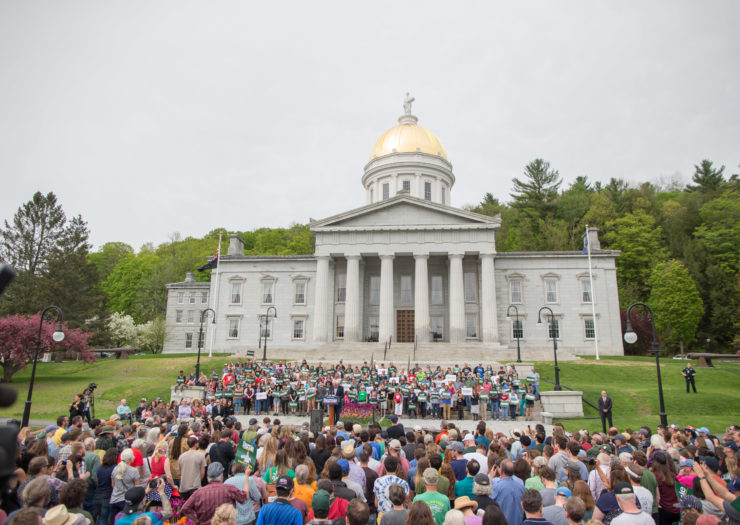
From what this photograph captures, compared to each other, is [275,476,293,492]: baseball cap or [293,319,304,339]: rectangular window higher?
[293,319,304,339]: rectangular window

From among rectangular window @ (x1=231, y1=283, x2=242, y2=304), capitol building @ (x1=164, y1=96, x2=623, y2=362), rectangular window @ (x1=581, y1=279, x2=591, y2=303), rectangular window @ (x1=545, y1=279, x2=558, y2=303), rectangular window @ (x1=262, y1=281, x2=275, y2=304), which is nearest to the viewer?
capitol building @ (x1=164, y1=96, x2=623, y2=362)

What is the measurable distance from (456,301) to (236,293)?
→ 77.8 ft

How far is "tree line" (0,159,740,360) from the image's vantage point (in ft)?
165

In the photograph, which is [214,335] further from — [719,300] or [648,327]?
[719,300]

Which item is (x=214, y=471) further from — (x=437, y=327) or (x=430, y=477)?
(x=437, y=327)

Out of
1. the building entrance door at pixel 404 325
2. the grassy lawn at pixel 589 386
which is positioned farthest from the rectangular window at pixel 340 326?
the grassy lawn at pixel 589 386

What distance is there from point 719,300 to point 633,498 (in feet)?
193

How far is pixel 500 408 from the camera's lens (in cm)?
2328

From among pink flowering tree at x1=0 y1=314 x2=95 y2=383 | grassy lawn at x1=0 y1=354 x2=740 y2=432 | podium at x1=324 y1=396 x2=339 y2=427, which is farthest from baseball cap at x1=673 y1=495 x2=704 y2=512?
pink flowering tree at x1=0 y1=314 x2=95 y2=383

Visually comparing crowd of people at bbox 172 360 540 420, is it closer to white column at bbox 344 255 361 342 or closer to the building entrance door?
white column at bbox 344 255 361 342

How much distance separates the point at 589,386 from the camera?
27953 mm

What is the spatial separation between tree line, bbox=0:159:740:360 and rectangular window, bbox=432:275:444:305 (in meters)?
24.4

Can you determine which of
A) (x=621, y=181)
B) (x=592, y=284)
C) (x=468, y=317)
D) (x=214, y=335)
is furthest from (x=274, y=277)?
(x=621, y=181)

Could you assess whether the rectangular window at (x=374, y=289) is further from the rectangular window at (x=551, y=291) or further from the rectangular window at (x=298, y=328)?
the rectangular window at (x=551, y=291)
